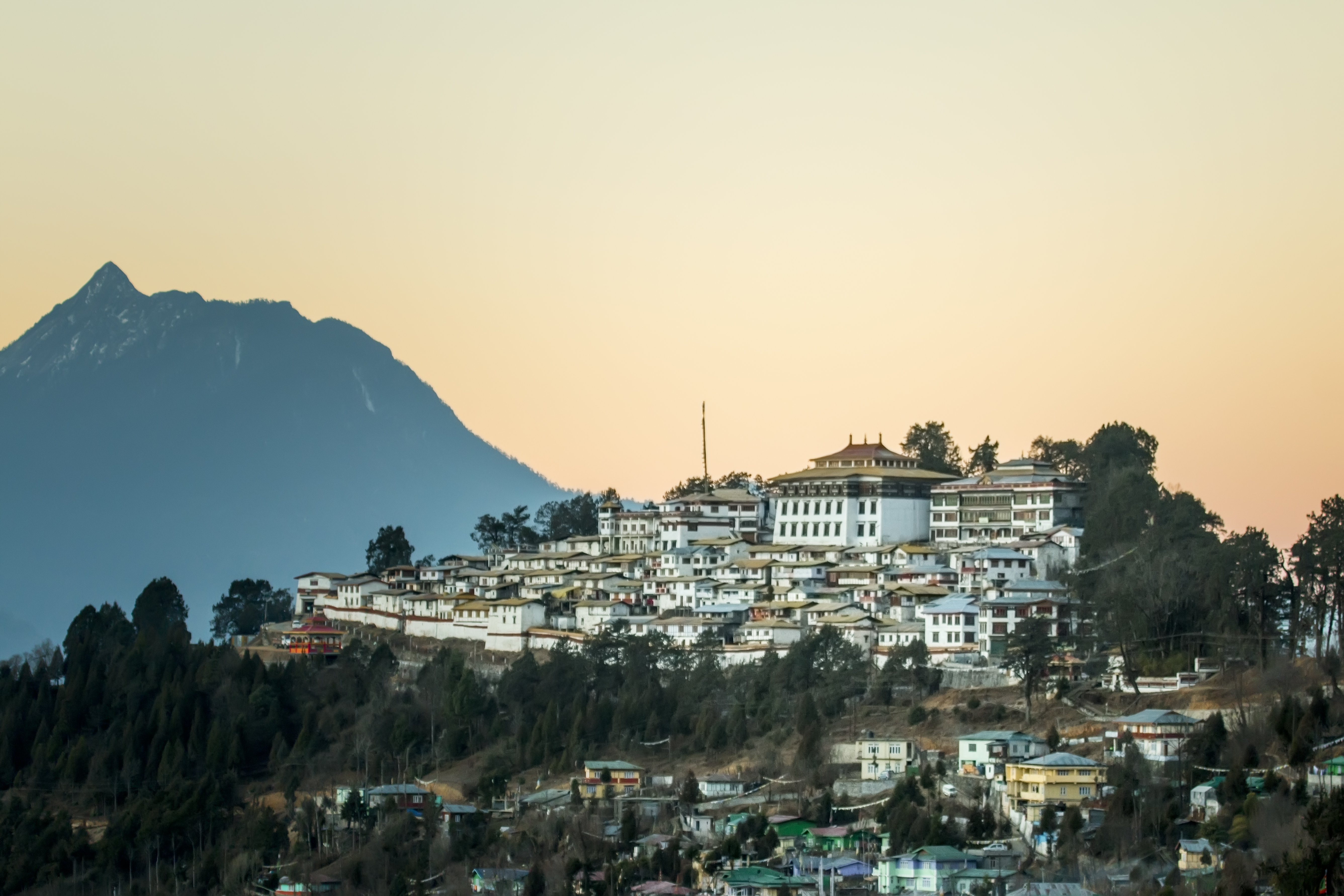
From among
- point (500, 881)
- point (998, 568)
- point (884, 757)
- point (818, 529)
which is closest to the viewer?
point (500, 881)

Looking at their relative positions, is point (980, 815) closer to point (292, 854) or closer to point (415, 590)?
point (292, 854)

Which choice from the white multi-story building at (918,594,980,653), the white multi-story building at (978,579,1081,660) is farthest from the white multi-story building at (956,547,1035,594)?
the white multi-story building at (978,579,1081,660)

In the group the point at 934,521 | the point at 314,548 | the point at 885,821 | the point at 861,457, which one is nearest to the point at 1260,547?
the point at 885,821

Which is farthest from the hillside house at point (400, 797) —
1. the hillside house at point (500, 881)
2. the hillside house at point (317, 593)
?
the hillside house at point (317, 593)

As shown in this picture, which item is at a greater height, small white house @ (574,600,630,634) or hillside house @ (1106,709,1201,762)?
small white house @ (574,600,630,634)

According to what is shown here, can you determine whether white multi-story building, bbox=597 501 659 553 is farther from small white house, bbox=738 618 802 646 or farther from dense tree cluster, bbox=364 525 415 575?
small white house, bbox=738 618 802 646

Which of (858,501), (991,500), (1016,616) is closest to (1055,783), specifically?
(1016,616)

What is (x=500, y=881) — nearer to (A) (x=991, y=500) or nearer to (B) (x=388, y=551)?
(A) (x=991, y=500)
